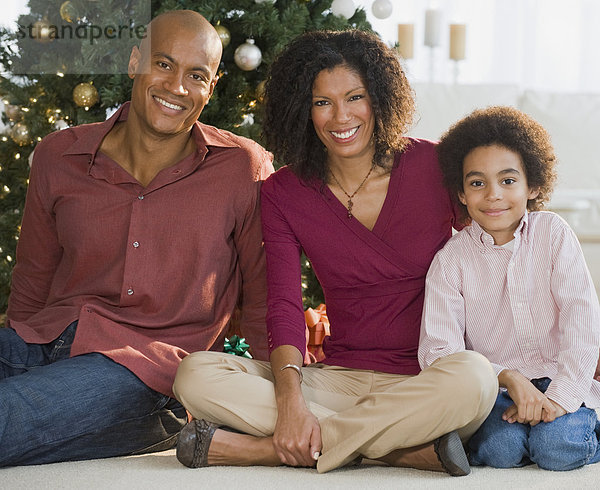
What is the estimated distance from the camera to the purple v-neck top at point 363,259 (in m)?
2.01

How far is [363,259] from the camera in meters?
2.03

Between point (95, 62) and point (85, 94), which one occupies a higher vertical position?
point (95, 62)

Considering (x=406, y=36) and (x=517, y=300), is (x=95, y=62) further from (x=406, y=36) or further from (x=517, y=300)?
(x=406, y=36)

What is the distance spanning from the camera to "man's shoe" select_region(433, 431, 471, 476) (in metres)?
1.69

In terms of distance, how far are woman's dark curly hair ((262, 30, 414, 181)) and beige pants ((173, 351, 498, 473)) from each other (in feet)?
1.79

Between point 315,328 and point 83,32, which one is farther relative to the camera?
point 83,32

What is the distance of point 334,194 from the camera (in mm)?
2105

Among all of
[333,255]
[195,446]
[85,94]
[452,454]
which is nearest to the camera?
[452,454]

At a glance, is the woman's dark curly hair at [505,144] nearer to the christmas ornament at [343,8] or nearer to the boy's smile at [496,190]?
the boy's smile at [496,190]

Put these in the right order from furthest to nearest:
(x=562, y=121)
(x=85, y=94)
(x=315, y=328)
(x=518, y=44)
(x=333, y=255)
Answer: (x=518, y=44), (x=562, y=121), (x=85, y=94), (x=315, y=328), (x=333, y=255)

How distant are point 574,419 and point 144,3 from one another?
1822mm

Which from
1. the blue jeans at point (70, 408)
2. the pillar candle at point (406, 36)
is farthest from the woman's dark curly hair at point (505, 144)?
the pillar candle at point (406, 36)

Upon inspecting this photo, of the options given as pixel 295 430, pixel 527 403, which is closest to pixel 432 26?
pixel 527 403

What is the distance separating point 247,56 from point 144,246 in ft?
2.92
